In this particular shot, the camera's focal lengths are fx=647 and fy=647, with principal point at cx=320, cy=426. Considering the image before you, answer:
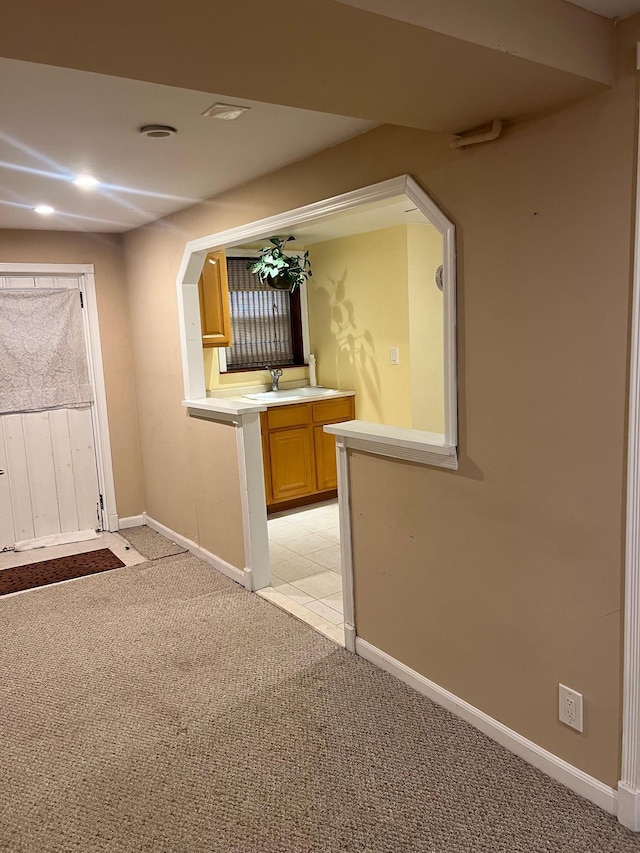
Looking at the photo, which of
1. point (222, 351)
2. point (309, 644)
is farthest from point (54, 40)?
point (222, 351)

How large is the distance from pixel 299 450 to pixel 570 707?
3358mm

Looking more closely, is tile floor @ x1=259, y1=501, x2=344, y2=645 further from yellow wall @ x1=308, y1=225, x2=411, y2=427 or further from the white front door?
the white front door

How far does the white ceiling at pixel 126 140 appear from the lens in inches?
75.2

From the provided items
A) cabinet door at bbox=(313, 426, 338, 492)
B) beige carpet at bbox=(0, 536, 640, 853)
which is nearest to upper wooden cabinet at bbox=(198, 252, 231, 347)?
cabinet door at bbox=(313, 426, 338, 492)

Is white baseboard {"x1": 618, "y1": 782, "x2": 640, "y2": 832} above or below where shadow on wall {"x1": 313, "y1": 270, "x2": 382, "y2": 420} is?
below

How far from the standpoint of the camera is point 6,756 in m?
2.36

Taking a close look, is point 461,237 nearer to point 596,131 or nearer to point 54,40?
point 596,131

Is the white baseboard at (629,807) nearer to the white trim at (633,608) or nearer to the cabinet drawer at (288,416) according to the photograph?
the white trim at (633,608)

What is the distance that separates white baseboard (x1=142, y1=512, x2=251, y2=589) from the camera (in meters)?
3.74

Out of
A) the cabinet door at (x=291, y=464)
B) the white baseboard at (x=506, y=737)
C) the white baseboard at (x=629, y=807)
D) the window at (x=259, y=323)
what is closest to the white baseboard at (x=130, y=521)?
the cabinet door at (x=291, y=464)

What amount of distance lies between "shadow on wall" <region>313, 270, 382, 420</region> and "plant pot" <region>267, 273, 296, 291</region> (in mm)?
406

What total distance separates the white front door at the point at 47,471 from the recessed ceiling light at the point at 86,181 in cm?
161

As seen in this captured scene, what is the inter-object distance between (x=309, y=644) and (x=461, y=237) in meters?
1.94

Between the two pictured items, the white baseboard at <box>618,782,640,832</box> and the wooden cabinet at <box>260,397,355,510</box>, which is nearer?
the white baseboard at <box>618,782,640,832</box>
